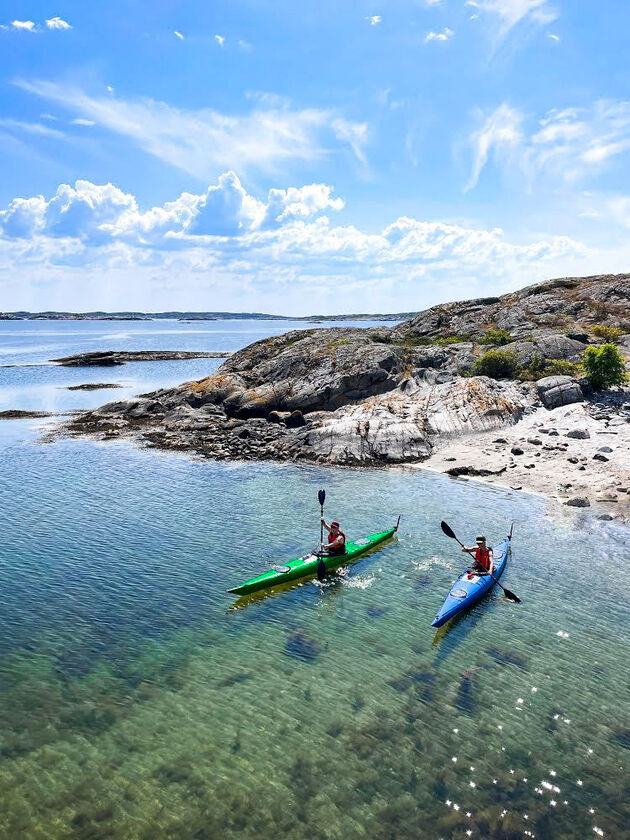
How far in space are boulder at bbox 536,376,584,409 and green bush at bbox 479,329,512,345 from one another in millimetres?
13859

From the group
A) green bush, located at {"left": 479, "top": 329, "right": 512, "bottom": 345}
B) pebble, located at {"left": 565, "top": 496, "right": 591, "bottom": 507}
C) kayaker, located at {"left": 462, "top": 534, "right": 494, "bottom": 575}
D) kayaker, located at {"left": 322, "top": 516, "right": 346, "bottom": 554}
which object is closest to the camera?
kayaker, located at {"left": 462, "top": 534, "right": 494, "bottom": 575}

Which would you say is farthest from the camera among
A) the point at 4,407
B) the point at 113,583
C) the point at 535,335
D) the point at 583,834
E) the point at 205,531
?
the point at 4,407

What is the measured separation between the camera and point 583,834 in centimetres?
1109

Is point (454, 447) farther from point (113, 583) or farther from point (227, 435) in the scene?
point (113, 583)

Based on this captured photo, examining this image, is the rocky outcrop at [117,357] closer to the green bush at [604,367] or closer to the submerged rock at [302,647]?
the green bush at [604,367]

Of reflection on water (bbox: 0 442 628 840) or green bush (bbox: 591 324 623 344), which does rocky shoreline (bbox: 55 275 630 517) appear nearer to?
green bush (bbox: 591 324 623 344)

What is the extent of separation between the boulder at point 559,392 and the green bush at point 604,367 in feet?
4.75

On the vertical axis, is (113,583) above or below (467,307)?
below

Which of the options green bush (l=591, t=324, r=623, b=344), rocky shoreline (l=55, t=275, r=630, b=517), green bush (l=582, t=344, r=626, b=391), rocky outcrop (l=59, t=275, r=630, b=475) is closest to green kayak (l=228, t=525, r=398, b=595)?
rocky shoreline (l=55, t=275, r=630, b=517)

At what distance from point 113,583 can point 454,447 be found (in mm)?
26908

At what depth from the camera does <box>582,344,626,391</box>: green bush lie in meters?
44.0

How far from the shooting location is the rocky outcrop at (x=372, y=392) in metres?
43.1

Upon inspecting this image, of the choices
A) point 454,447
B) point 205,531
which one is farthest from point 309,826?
point 454,447

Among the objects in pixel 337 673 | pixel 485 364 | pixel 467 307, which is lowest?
pixel 337 673
